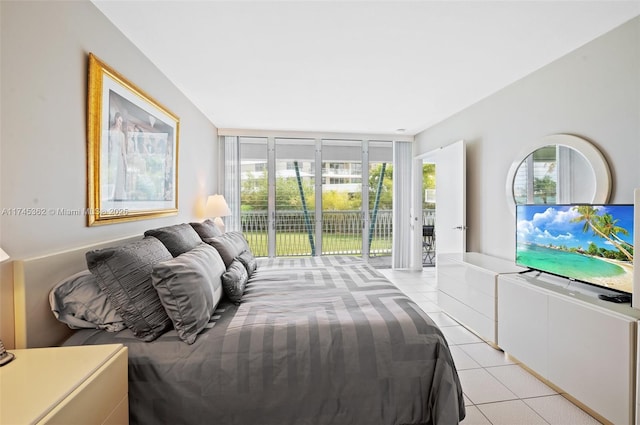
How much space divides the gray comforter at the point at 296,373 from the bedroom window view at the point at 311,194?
3.72 metres

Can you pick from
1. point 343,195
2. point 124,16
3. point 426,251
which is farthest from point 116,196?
point 426,251

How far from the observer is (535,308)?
2.22 metres

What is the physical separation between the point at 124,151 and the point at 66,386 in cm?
158

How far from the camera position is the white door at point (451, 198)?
147 inches

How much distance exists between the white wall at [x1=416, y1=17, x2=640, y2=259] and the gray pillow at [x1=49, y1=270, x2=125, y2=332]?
329 cm

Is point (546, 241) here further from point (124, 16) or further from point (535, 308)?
point (124, 16)

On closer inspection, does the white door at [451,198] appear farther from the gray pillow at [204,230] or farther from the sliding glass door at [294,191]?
the gray pillow at [204,230]

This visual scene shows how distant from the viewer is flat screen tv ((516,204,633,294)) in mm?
1902

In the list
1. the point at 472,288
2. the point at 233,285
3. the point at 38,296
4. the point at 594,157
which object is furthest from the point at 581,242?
the point at 38,296

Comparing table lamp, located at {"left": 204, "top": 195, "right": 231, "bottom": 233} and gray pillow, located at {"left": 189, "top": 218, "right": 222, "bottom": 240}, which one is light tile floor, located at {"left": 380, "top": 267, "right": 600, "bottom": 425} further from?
table lamp, located at {"left": 204, "top": 195, "right": 231, "bottom": 233}

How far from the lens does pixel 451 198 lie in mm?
4117

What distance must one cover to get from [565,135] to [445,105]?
5.01ft

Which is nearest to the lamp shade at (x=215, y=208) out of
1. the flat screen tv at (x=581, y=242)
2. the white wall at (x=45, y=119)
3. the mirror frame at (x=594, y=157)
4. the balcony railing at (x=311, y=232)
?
the balcony railing at (x=311, y=232)

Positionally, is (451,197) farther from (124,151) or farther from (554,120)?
(124,151)
